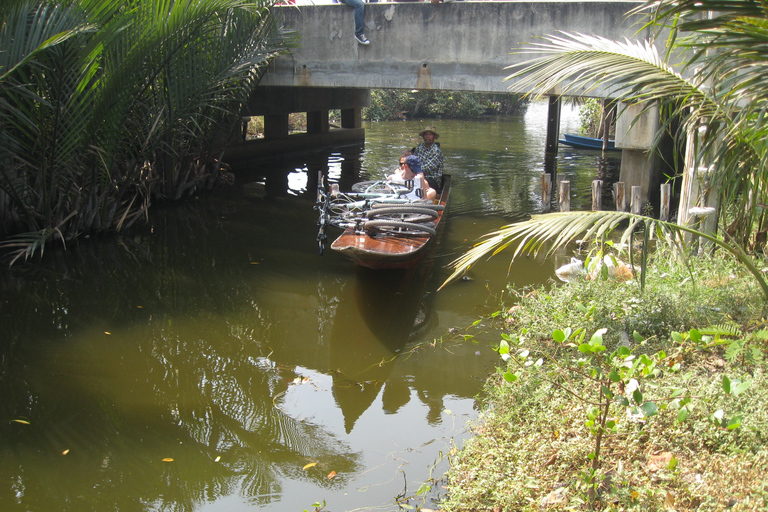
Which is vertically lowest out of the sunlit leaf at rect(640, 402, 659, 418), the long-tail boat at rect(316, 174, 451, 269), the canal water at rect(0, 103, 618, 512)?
the canal water at rect(0, 103, 618, 512)

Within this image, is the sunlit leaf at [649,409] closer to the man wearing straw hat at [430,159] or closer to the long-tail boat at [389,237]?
the long-tail boat at [389,237]

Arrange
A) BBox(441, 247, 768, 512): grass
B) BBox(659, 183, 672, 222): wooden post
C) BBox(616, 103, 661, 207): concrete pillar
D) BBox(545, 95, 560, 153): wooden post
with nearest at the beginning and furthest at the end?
BBox(441, 247, 768, 512): grass → BBox(659, 183, 672, 222): wooden post → BBox(616, 103, 661, 207): concrete pillar → BBox(545, 95, 560, 153): wooden post

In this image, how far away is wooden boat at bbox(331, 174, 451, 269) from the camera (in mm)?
7090

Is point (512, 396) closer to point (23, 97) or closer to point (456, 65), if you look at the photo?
point (23, 97)

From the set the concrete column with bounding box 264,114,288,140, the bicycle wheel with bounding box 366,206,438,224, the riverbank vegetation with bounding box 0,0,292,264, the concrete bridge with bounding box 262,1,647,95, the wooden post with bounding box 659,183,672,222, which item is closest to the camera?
the riverbank vegetation with bounding box 0,0,292,264

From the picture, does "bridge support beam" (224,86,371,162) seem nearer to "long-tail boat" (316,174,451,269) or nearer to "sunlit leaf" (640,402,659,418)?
"long-tail boat" (316,174,451,269)

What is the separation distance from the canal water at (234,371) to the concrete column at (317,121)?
11.1 metres

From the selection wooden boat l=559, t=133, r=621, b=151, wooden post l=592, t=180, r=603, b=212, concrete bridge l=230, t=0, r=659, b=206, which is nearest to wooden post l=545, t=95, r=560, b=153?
wooden boat l=559, t=133, r=621, b=151

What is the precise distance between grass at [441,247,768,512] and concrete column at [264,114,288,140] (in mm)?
14559

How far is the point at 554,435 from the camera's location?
410 centimetres

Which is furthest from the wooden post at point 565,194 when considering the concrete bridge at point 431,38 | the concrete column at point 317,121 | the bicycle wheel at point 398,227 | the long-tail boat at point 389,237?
the concrete column at point 317,121

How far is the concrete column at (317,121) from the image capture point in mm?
21302

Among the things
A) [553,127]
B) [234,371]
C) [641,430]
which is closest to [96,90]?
[234,371]

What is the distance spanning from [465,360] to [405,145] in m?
17.7
